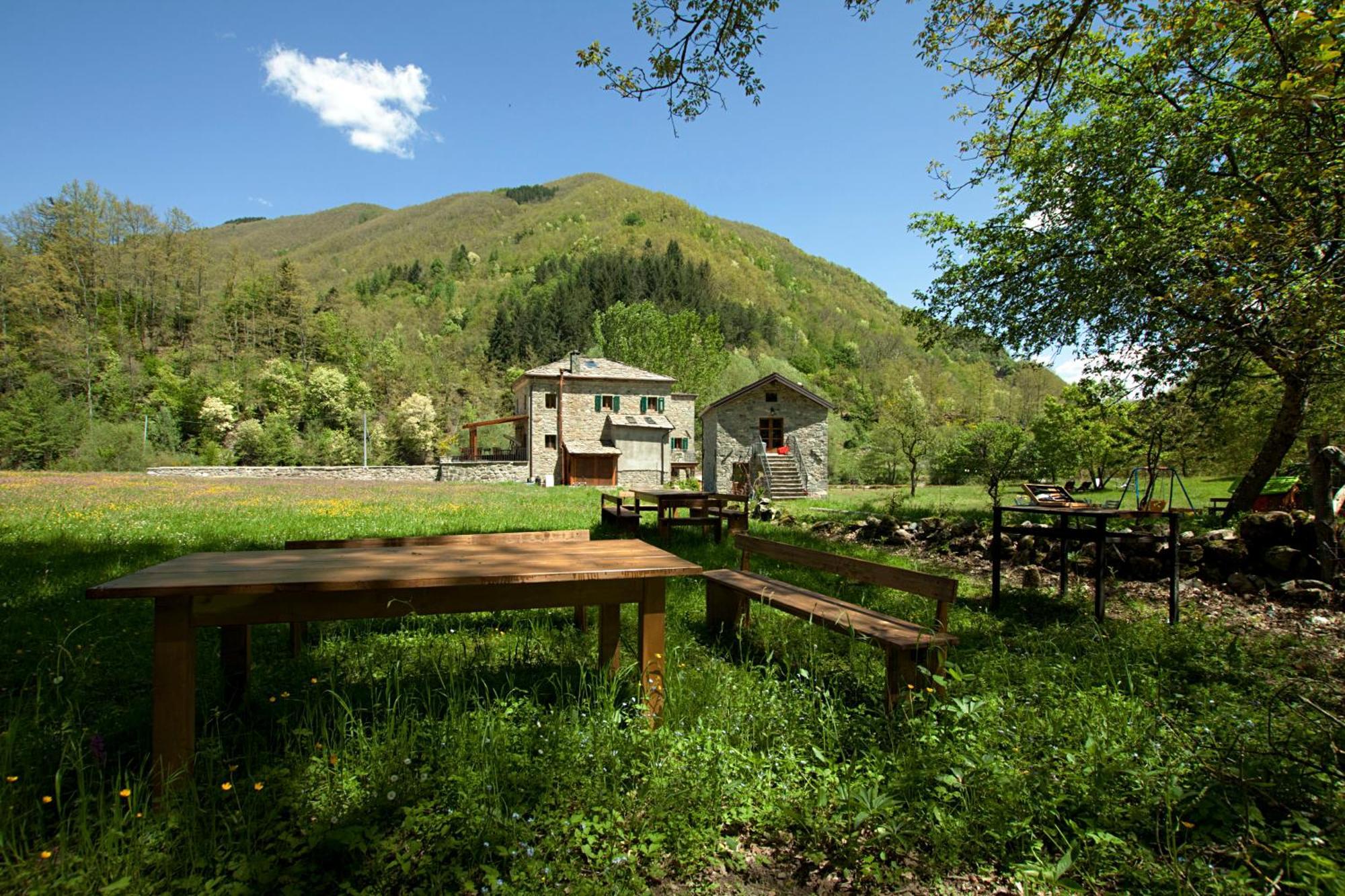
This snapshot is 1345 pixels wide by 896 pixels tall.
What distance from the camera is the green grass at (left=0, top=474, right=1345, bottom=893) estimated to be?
1909 millimetres

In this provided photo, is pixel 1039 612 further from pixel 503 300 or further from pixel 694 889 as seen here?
pixel 503 300

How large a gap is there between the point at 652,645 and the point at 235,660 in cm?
216

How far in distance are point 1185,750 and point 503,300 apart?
88.3 meters

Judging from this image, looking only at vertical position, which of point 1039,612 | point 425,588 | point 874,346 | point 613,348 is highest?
point 874,346

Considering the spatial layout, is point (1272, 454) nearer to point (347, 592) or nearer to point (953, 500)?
point (953, 500)

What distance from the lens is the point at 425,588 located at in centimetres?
261

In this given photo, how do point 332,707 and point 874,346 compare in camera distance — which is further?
point 874,346

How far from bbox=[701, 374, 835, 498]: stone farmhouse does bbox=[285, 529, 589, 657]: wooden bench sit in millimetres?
20320

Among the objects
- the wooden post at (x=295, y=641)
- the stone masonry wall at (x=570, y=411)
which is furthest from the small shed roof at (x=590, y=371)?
the wooden post at (x=295, y=641)

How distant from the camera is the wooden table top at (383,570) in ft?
7.26

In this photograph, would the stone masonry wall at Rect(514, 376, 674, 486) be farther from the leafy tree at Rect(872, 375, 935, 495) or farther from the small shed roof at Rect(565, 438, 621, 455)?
the leafy tree at Rect(872, 375, 935, 495)

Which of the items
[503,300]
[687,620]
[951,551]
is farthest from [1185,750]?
[503,300]

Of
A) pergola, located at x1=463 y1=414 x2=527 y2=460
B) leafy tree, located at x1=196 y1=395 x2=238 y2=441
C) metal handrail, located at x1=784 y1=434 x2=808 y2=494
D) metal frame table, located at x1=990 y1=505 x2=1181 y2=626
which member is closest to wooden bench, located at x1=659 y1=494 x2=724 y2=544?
metal frame table, located at x1=990 y1=505 x2=1181 y2=626

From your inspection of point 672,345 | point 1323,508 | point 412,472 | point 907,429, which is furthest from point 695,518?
point 672,345
